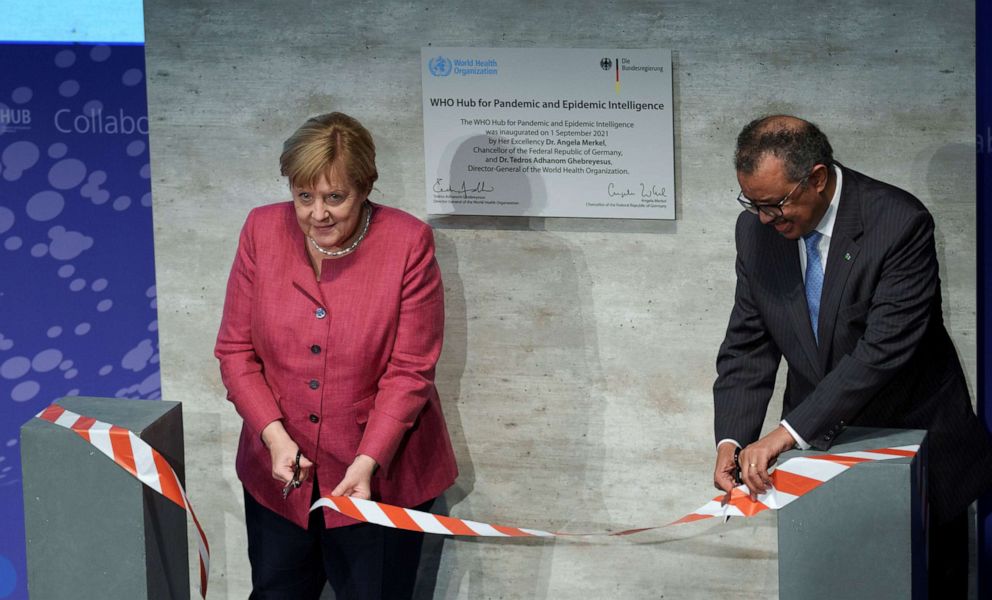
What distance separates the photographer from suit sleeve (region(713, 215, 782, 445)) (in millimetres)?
3475

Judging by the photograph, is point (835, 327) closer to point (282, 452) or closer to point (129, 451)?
point (282, 452)

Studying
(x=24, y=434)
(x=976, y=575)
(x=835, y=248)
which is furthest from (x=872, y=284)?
(x=24, y=434)

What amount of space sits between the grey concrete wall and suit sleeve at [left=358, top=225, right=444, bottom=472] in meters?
0.82

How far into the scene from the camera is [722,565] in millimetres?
4457

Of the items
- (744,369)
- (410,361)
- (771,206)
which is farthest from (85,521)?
(771,206)

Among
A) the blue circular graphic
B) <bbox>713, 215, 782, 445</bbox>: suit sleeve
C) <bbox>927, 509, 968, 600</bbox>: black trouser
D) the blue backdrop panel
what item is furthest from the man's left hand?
the blue circular graphic

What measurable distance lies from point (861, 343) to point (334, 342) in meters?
1.40

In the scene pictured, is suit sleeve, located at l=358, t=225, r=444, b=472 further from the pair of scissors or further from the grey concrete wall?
the grey concrete wall

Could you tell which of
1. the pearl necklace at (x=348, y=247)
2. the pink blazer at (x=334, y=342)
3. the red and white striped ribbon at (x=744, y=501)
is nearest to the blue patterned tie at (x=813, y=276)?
the red and white striped ribbon at (x=744, y=501)

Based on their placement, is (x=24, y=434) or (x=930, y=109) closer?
(x=24, y=434)

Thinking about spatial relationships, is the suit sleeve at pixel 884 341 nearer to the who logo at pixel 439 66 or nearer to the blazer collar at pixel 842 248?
the blazer collar at pixel 842 248

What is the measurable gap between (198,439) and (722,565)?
76.6 inches

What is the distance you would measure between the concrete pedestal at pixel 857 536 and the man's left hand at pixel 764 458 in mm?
202

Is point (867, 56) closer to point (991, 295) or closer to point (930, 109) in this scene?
point (930, 109)
